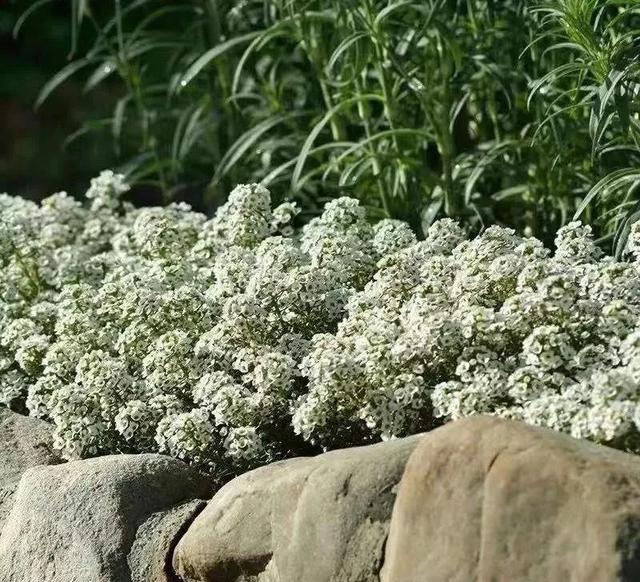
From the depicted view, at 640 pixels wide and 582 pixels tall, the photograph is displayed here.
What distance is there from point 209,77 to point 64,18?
5882 millimetres

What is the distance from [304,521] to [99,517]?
2.19ft

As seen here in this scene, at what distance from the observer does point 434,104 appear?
486 cm

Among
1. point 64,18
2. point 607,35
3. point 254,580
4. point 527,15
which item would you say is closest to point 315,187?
point 527,15

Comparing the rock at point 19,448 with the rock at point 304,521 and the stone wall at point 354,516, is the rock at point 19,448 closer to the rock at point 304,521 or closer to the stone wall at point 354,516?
the stone wall at point 354,516

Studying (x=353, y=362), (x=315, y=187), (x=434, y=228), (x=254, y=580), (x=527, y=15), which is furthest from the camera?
(x=315, y=187)

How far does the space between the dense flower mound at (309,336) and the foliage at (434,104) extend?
409mm

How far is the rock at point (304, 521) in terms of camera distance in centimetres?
306

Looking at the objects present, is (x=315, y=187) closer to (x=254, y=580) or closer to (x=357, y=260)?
(x=357, y=260)

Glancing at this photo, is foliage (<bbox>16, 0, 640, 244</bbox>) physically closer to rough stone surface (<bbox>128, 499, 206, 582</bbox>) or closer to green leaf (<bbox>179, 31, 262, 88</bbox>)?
green leaf (<bbox>179, 31, 262, 88</bbox>)

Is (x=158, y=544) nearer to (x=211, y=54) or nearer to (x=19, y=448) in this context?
(x=19, y=448)

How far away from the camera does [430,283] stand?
3.74 metres

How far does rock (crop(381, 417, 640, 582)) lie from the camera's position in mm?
2652

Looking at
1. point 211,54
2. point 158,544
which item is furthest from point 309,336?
point 211,54

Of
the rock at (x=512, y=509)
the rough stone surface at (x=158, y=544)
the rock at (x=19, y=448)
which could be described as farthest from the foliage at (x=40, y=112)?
the rock at (x=512, y=509)
